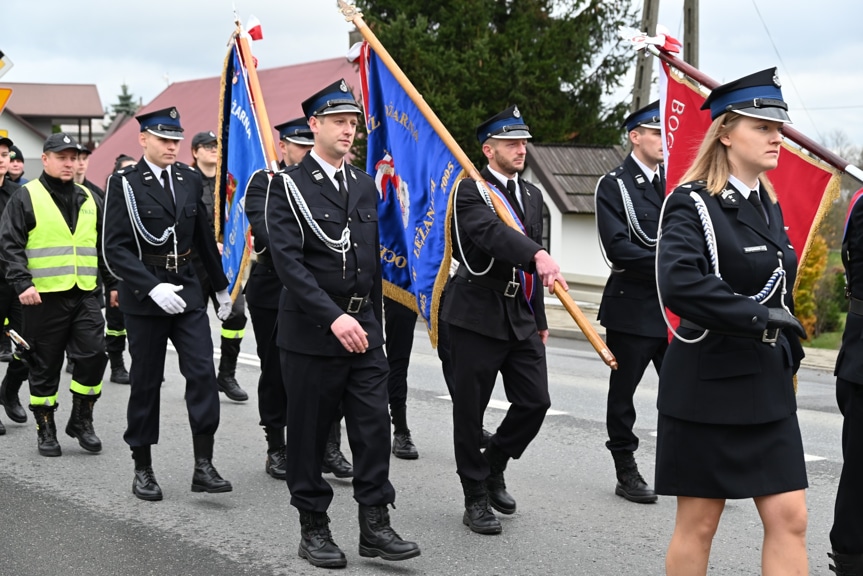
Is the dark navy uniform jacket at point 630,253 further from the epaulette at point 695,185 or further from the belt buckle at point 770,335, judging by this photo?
the belt buckle at point 770,335

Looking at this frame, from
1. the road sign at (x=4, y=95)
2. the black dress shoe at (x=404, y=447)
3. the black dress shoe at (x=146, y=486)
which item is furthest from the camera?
the road sign at (x=4, y=95)

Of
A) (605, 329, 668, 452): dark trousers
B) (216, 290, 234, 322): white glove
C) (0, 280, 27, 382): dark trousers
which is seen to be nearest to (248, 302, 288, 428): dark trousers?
(216, 290, 234, 322): white glove

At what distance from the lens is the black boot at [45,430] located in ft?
24.8

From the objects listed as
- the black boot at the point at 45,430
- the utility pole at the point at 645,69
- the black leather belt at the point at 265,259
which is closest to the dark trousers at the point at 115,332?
the black boot at the point at 45,430

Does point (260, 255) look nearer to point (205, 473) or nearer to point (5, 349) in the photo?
point (205, 473)

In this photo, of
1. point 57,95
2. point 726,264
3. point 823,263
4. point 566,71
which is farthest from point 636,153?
point 57,95

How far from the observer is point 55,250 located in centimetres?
770

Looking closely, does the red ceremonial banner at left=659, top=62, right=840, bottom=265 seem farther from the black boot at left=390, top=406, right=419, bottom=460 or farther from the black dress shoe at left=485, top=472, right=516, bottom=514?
the black boot at left=390, top=406, right=419, bottom=460

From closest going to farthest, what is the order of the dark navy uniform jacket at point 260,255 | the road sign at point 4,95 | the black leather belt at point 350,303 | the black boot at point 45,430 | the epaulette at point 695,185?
the epaulette at point 695,185, the black leather belt at point 350,303, the dark navy uniform jacket at point 260,255, the black boot at point 45,430, the road sign at point 4,95

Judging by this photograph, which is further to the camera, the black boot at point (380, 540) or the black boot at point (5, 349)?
the black boot at point (5, 349)

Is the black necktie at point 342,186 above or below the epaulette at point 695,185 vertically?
below

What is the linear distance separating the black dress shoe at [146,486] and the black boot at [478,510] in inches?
69.2

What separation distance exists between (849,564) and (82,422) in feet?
16.6

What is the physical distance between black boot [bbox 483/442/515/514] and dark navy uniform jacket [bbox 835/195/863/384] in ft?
6.32
